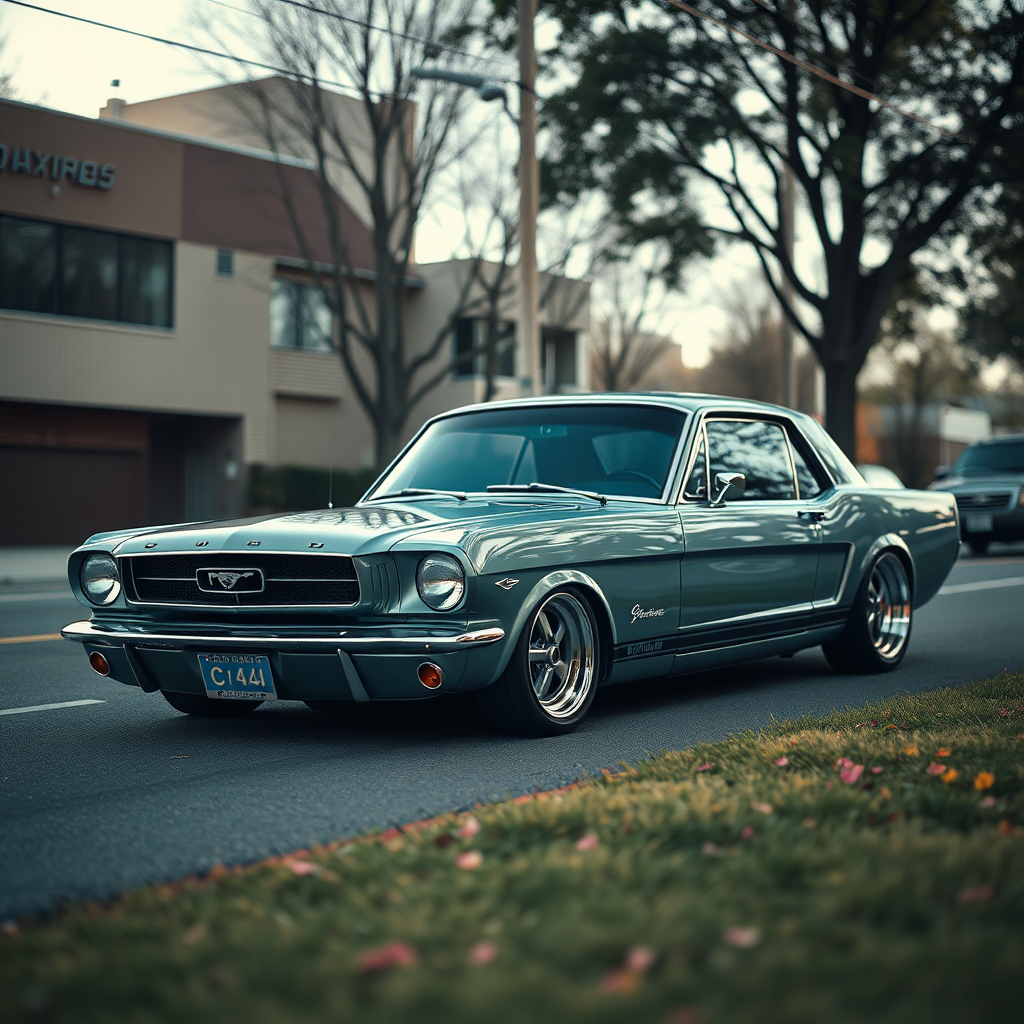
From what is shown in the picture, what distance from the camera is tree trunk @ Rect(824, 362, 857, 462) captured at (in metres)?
25.0

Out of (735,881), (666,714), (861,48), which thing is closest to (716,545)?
(666,714)

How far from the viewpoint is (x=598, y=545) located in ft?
19.5

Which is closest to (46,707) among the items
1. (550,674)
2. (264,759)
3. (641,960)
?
(264,759)

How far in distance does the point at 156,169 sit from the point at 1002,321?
17.8 metres

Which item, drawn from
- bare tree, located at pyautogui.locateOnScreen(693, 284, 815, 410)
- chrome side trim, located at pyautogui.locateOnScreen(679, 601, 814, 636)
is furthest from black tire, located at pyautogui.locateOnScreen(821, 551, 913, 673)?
bare tree, located at pyautogui.locateOnScreen(693, 284, 815, 410)

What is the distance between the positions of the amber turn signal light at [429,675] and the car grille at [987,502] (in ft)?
54.4

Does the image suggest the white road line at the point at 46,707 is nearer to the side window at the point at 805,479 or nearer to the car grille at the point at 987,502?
the side window at the point at 805,479

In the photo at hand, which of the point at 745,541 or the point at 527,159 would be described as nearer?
the point at 745,541

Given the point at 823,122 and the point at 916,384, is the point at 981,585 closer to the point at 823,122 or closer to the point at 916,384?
the point at 823,122

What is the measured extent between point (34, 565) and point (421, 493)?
49.2 ft

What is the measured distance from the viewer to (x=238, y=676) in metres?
5.53

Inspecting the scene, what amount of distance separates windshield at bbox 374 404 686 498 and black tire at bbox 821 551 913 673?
1.82m

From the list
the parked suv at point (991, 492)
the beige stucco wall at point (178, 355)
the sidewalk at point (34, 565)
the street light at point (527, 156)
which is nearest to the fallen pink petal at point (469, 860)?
the sidewalk at point (34, 565)

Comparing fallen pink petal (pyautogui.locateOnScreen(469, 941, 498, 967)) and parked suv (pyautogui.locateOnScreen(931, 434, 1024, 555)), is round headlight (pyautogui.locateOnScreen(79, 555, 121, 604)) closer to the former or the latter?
fallen pink petal (pyautogui.locateOnScreen(469, 941, 498, 967))
